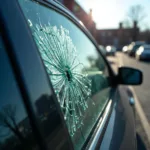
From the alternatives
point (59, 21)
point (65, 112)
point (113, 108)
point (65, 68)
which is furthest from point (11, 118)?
point (113, 108)

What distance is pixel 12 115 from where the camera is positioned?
103cm

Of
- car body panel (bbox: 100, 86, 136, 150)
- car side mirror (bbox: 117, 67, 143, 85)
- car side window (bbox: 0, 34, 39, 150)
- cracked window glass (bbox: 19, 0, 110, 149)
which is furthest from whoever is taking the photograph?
car side mirror (bbox: 117, 67, 143, 85)

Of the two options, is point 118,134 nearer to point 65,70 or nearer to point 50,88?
point 65,70

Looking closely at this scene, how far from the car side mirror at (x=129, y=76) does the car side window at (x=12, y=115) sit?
2274 millimetres

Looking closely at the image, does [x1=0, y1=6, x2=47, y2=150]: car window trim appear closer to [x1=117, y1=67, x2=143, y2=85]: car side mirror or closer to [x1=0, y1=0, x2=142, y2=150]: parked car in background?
[x1=0, y1=0, x2=142, y2=150]: parked car in background

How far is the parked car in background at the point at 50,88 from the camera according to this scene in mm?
1038

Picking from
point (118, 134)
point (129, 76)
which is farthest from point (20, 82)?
point (129, 76)

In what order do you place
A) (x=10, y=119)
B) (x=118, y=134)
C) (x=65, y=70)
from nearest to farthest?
1. (x=10, y=119)
2. (x=65, y=70)
3. (x=118, y=134)

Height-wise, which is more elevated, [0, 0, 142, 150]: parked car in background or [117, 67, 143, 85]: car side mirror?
[0, 0, 142, 150]: parked car in background

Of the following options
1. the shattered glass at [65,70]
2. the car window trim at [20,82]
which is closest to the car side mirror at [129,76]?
the shattered glass at [65,70]

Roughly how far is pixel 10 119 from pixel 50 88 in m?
0.25

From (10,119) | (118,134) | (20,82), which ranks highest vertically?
(20,82)

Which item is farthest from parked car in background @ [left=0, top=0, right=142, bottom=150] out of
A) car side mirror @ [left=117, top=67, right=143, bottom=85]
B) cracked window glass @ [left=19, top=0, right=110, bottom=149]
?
car side mirror @ [left=117, top=67, right=143, bottom=85]

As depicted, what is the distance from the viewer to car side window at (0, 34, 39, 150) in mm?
994
